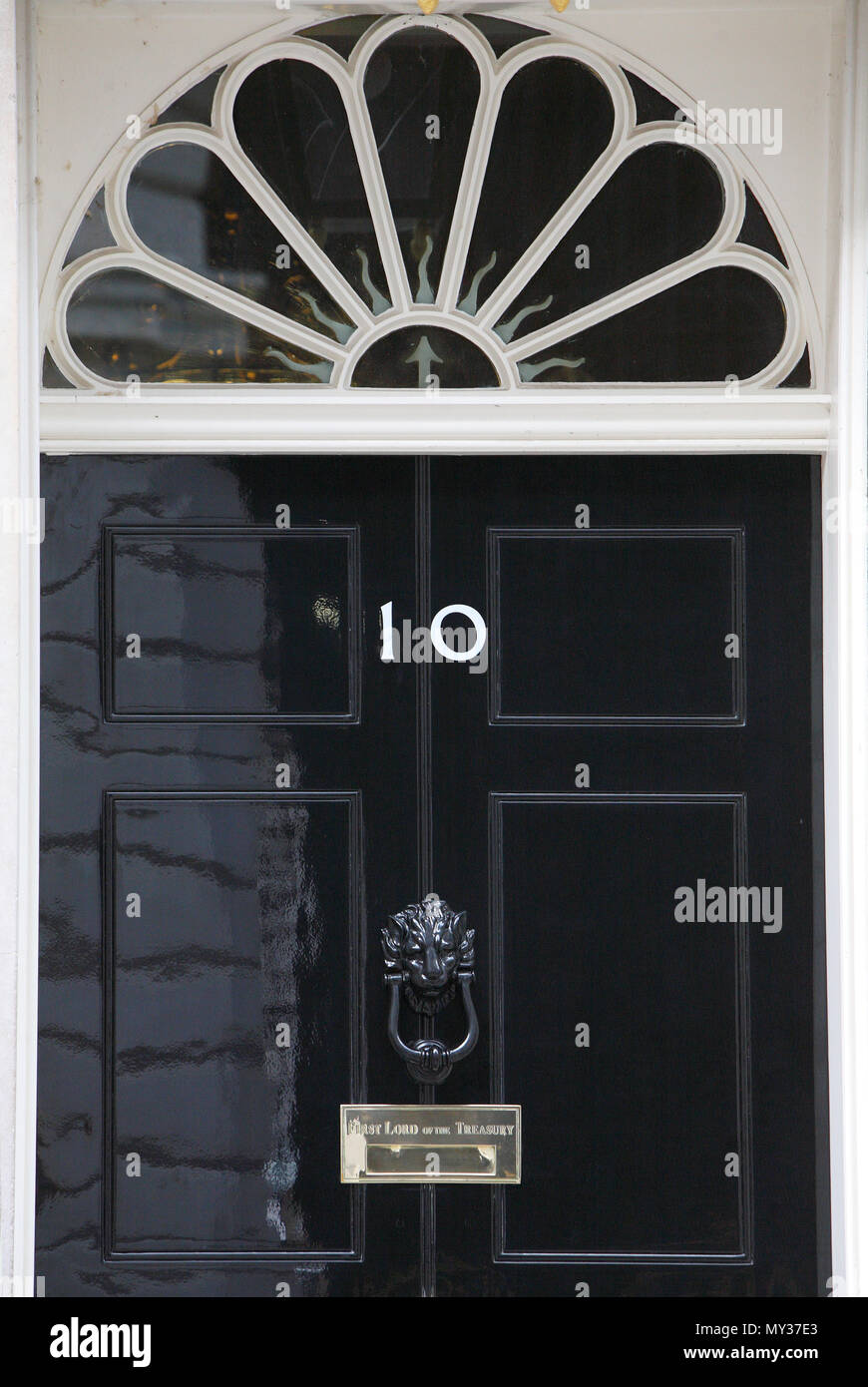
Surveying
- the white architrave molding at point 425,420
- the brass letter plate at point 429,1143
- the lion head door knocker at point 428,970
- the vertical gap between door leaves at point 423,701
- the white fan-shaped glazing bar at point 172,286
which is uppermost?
the white fan-shaped glazing bar at point 172,286

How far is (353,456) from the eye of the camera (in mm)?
3230

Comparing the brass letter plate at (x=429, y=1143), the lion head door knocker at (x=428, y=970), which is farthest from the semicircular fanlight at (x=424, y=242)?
the brass letter plate at (x=429, y=1143)

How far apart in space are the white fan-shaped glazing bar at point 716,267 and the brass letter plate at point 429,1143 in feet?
6.14

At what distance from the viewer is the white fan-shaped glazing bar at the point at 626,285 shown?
125 inches

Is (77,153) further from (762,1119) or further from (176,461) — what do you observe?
(762,1119)

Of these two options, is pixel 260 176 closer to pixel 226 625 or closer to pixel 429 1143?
pixel 226 625

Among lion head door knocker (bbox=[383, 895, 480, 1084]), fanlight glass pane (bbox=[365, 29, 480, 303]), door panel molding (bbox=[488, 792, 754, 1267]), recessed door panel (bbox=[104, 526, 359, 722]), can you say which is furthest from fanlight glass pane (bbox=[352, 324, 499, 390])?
lion head door knocker (bbox=[383, 895, 480, 1084])

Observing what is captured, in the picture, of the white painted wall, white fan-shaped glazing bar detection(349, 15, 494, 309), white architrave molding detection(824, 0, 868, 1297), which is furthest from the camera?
white fan-shaped glazing bar detection(349, 15, 494, 309)

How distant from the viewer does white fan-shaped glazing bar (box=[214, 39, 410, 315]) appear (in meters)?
3.15

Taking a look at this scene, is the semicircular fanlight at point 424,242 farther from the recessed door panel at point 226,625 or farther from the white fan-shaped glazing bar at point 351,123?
the recessed door panel at point 226,625

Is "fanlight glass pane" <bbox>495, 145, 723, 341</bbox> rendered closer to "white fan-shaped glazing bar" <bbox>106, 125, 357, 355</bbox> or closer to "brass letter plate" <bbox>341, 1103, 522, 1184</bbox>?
"white fan-shaped glazing bar" <bbox>106, 125, 357, 355</bbox>

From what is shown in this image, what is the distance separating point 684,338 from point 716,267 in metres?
0.20

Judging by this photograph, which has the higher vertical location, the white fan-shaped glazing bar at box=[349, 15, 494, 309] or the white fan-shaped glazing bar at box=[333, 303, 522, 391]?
the white fan-shaped glazing bar at box=[349, 15, 494, 309]

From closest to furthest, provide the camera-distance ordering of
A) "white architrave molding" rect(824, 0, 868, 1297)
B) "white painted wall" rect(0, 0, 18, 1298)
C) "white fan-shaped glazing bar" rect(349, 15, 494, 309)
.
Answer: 1. "white painted wall" rect(0, 0, 18, 1298)
2. "white architrave molding" rect(824, 0, 868, 1297)
3. "white fan-shaped glazing bar" rect(349, 15, 494, 309)
